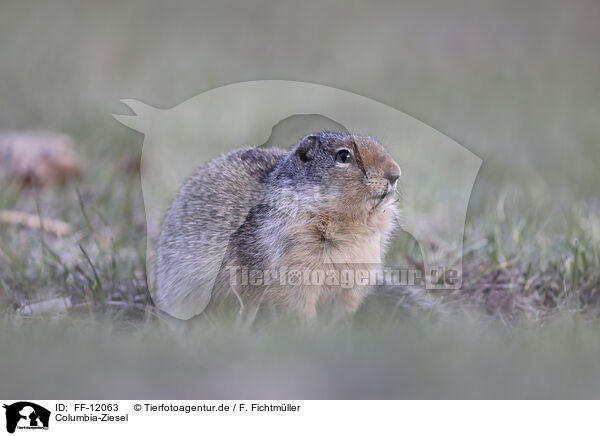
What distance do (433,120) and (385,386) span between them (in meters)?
4.65

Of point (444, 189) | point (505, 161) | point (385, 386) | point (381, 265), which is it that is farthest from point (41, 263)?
point (505, 161)

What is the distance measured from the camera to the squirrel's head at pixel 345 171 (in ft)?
10.2

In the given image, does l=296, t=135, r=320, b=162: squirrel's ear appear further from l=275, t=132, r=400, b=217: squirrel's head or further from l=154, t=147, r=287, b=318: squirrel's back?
l=154, t=147, r=287, b=318: squirrel's back

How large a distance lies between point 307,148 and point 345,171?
25cm

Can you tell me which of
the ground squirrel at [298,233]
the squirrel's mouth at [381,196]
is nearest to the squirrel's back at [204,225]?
the ground squirrel at [298,233]

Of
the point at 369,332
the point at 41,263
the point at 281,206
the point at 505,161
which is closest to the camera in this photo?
the point at 369,332

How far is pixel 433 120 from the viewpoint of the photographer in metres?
6.61

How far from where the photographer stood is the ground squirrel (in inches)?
125
